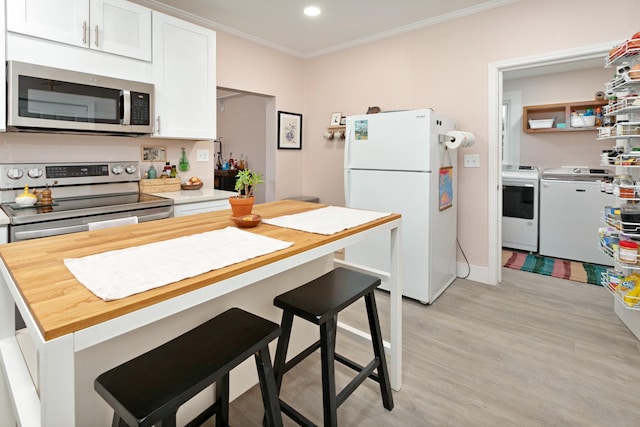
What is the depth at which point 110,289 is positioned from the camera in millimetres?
777

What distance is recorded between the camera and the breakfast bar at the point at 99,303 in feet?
2.07

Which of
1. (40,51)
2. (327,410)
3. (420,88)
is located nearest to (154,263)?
(327,410)

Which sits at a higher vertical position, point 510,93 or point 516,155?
point 510,93

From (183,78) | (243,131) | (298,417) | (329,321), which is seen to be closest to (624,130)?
(329,321)

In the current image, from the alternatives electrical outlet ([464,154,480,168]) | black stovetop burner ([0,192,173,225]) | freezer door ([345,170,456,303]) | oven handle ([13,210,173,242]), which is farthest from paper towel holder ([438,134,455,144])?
oven handle ([13,210,173,242])

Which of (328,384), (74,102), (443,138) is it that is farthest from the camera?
(443,138)

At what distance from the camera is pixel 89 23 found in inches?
90.8

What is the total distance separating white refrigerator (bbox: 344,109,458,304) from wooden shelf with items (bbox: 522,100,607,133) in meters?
2.08

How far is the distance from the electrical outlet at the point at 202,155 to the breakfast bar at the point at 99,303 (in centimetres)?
192

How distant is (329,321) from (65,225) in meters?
1.70

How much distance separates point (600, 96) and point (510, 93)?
3.34 feet

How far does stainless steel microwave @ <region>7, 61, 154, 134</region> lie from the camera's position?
2055 mm

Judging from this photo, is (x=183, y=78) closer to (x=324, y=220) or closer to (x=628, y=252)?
(x=324, y=220)

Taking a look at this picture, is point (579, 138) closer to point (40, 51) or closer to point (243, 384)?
point (243, 384)
